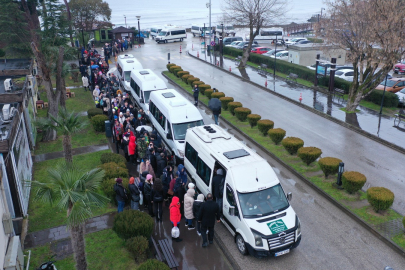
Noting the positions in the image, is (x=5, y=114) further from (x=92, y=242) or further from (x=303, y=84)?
(x=303, y=84)

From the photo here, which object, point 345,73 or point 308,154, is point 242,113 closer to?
point 308,154

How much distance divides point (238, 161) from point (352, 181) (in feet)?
15.7

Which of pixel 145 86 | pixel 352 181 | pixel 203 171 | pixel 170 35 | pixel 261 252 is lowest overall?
pixel 261 252

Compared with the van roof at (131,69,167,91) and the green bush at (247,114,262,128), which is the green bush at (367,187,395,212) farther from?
the van roof at (131,69,167,91)

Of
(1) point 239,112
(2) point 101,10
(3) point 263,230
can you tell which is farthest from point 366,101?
(2) point 101,10

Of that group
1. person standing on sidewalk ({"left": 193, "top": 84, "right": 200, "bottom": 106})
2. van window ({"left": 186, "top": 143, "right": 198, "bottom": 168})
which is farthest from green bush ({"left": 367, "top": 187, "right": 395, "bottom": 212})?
person standing on sidewalk ({"left": 193, "top": 84, "right": 200, "bottom": 106})

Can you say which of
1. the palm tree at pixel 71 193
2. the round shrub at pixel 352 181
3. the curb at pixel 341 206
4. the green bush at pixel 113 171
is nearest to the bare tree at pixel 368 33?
the curb at pixel 341 206

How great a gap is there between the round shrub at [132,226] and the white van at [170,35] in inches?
1847

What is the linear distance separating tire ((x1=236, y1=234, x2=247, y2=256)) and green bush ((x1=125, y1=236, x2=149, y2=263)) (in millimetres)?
2686

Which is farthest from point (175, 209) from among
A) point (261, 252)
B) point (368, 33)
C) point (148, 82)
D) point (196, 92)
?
point (368, 33)

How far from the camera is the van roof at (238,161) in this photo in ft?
36.4

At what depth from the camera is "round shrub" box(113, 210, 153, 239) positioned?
10.7 m

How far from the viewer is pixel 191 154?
1441 cm

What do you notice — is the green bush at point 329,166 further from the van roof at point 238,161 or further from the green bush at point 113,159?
the green bush at point 113,159
